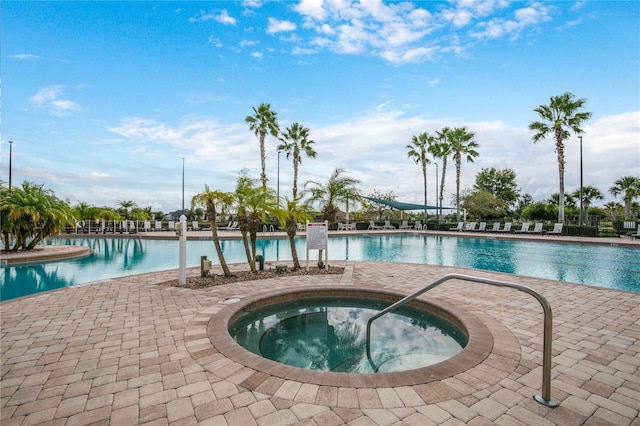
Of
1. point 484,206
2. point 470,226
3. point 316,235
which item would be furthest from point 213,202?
point 484,206

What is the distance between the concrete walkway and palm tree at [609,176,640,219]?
38.1 m

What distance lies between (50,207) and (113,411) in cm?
1410

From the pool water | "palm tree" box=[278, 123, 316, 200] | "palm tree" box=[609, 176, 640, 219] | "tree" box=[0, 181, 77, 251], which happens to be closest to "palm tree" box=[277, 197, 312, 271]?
the pool water

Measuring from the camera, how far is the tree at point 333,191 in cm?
997

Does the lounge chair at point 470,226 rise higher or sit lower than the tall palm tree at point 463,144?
lower

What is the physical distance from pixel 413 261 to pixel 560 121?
16900mm

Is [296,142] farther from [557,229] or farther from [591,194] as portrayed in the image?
[591,194]

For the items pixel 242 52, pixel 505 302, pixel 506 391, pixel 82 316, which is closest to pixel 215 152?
pixel 242 52

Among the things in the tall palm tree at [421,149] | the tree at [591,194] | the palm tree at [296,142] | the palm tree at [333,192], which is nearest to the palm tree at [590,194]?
the tree at [591,194]

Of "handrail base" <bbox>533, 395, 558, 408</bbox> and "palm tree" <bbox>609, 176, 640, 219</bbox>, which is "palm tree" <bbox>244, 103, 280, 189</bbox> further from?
"palm tree" <bbox>609, 176, 640, 219</bbox>

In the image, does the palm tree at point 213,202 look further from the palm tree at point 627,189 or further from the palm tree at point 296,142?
the palm tree at point 627,189

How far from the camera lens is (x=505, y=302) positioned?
16.9ft

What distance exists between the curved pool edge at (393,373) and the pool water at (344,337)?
26 centimetres

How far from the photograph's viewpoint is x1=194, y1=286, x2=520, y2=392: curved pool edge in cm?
262
